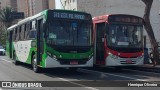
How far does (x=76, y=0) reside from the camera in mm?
66188

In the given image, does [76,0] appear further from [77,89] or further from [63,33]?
[77,89]

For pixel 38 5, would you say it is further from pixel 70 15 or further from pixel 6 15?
pixel 70 15

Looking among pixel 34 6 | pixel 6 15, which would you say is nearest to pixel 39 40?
pixel 6 15

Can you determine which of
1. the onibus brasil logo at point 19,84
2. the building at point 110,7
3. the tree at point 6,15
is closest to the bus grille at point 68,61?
the onibus brasil logo at point 19,84

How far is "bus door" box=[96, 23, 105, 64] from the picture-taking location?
19573 mm

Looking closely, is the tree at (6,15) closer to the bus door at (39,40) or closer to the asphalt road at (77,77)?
the asphalt road at (77,77)

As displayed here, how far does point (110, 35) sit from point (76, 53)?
267cm

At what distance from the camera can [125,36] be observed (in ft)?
63.0

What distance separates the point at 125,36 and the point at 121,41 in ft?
1.19

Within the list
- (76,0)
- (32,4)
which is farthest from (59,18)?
(32,4)

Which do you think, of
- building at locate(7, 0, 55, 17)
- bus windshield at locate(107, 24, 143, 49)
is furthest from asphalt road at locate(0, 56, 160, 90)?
building at locate(7, 0, 55, 17)

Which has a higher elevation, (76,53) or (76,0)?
(76,0)

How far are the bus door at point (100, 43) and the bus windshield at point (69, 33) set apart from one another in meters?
2.15

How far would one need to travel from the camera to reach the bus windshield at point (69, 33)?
1692 cm
